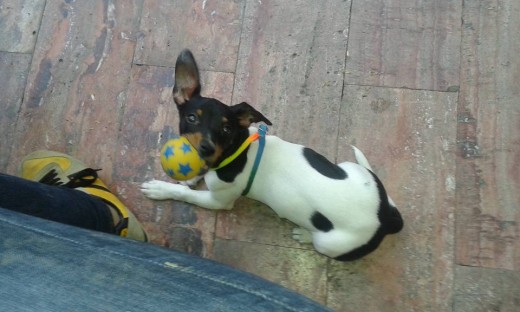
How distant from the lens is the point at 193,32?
2883 mm

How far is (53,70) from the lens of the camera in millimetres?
2873

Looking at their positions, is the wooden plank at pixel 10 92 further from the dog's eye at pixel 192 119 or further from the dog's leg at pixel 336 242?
the dog's leg at pixel 336 242

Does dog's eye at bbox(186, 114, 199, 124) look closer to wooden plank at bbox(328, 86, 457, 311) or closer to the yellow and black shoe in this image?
the yellow and black shoe

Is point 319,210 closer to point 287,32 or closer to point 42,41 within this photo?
point 287,32

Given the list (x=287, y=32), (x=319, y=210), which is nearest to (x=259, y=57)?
(x=287, y=32)

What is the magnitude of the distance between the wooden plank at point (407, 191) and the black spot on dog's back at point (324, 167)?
0.50 m

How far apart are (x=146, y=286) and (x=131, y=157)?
1.37m

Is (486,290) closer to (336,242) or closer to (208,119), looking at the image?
(336,242)

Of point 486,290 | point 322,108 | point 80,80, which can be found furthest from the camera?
point 80,80

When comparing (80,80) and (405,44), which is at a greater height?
(405,44)

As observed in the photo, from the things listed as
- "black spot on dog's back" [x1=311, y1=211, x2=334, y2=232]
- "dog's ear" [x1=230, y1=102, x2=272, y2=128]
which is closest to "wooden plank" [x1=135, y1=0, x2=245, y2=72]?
"dog's ear" [x1=230, y1=102, x2=272, y2=128]

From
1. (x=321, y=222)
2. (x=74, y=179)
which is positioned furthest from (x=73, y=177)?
(x=321, y=222)

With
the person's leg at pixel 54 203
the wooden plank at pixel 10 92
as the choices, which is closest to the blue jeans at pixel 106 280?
the person's leg at pixel 54 203

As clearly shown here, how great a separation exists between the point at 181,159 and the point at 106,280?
2.61ft
